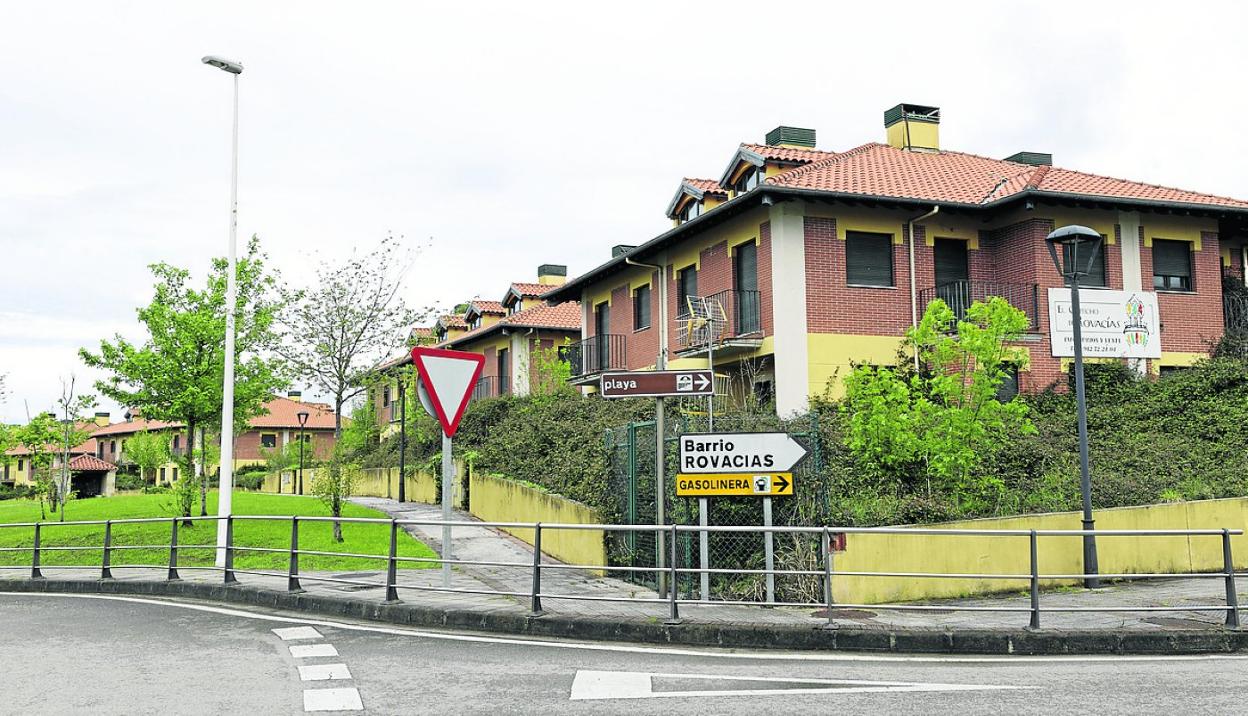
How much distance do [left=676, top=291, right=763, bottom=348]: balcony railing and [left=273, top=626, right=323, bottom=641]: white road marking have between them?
12951 millimetres

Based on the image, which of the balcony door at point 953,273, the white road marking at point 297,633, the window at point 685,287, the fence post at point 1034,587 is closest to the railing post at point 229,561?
the white road marking at point 297,633

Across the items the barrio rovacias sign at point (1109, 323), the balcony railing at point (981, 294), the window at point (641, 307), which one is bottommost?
the barrio rovacias sign at point (1109, 323)

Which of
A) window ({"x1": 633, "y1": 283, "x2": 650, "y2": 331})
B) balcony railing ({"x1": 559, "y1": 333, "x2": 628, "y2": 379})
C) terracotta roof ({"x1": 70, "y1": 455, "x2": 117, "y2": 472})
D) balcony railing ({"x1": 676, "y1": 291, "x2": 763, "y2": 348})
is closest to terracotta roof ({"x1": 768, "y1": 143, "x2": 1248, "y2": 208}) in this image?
balcony railing ({"x1": 676, "y1": 291, "x2": 763, "y2": 348})

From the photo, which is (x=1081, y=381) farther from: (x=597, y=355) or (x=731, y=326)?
(x=597, y=355)

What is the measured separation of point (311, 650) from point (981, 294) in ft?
58.1

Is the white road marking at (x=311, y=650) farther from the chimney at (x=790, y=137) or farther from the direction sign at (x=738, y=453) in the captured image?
the chimney at (x=790, y=137)

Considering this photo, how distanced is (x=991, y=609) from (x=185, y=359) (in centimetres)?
1821

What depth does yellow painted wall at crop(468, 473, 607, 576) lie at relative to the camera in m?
14.1

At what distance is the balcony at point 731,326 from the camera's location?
21.5m

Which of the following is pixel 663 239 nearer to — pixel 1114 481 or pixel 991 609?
pixel 1114 481

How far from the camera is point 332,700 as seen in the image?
669cm

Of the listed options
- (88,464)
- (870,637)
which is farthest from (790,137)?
(88,464)

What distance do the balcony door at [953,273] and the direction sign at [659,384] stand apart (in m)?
13.2

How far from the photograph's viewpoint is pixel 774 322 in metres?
21.0
